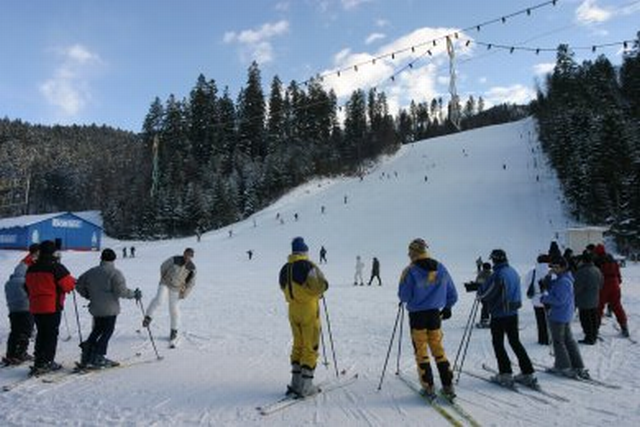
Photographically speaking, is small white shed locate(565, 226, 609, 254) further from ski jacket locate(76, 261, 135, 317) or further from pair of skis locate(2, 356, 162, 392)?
ski jacket locate(76, 261, 135, 317)

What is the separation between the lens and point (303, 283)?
6367mm

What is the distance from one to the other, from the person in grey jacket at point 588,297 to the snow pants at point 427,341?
15.4 ft

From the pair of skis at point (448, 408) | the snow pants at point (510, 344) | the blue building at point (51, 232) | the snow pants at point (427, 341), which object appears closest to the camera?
the pair of skis at point (448, 408)

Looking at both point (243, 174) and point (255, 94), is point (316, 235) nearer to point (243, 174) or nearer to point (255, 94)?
point (243, 174)

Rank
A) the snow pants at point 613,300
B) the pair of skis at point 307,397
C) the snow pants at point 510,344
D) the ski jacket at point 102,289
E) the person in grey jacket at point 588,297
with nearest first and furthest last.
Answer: the pair of skis at point 307,397
the snow pants at point 510,344
the ski jacket at point 102,289
the person in grey jacket at point 588,297
the snow pants at point 613,300

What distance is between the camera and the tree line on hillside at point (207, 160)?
67250 millimetres

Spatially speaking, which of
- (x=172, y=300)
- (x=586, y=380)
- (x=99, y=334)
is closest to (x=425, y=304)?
(x=586, y=380)

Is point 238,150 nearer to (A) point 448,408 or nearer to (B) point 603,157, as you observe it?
(B) point 603,157

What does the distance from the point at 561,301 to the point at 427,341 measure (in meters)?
2.43

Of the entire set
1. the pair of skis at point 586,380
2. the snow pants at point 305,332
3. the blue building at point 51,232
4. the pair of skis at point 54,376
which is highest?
the blue building at point 51,232

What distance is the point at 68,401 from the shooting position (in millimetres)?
6203

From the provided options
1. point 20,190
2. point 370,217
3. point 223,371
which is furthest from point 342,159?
point 223,371

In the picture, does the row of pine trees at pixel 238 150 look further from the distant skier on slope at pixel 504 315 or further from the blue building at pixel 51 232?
the distant skier on slope at pixel 504 315

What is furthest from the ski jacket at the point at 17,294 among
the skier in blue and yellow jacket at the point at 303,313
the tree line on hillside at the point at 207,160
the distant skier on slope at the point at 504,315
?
the tree line on hillside at the point at 207,160
